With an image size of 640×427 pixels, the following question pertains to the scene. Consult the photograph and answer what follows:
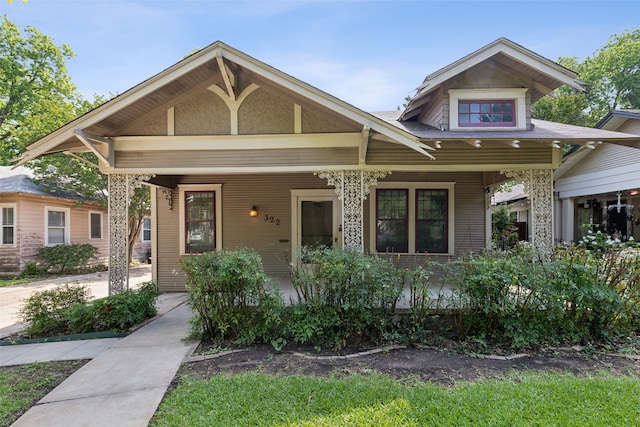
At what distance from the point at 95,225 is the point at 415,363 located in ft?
54.1

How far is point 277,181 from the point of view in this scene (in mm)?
8328

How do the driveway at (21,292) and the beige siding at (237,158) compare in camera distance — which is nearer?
the beige siding at (237,158)

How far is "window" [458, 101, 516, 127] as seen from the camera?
6.51 meters

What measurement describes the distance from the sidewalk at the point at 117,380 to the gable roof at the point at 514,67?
647 cm

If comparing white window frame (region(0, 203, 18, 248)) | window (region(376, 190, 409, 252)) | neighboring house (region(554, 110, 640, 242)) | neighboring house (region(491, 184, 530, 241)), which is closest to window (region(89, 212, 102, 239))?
white window frame (region(0, 203, 18, 248))

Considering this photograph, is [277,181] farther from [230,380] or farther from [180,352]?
[230,380]

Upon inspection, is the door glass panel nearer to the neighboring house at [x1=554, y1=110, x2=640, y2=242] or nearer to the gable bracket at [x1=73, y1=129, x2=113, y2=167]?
the gable bracket at [x1=73, y1=129, x2=113, y2=167]

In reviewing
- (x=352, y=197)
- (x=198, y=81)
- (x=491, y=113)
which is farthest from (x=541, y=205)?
(x=198, y=81)

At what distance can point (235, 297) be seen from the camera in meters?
4.50

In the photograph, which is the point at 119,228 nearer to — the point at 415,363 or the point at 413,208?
the point at 415,363

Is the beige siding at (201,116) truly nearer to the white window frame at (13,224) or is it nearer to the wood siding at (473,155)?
the wood siding at (473,155)

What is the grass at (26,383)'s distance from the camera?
3010 millimetres

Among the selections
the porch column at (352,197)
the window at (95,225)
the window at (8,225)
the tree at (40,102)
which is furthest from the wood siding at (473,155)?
the window at (95,225)

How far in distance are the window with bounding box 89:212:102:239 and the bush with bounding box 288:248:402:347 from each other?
14.6 metres
